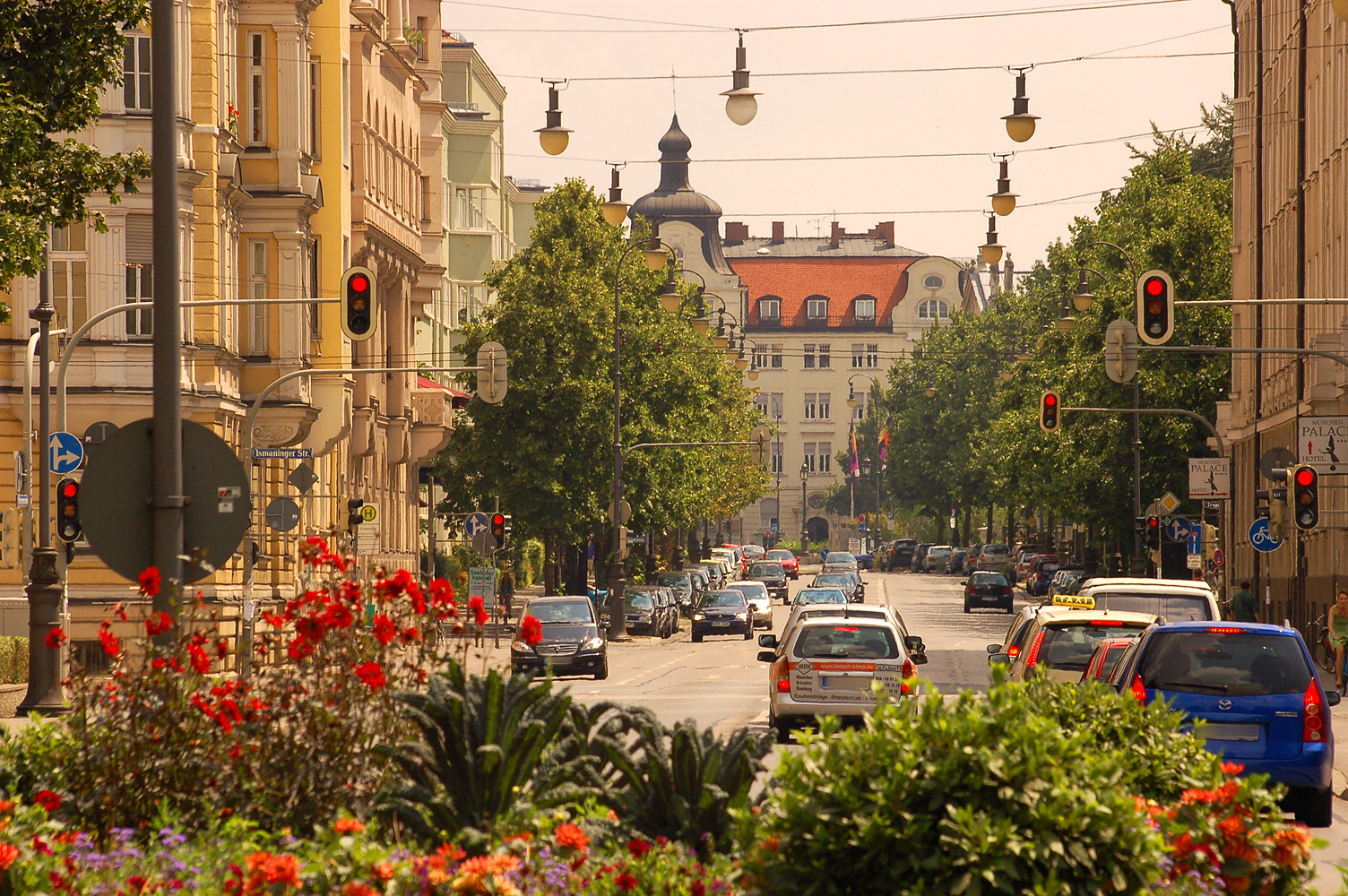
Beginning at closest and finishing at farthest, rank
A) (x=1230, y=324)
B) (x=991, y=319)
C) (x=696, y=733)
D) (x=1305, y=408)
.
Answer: (x=696, y=733) → (x=1305, y=408) → (x=1230, y=324) → (x=991, y=319)

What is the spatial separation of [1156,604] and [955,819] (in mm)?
17763

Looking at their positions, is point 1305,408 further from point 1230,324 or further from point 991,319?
point 991,319

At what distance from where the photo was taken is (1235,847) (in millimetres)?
6441

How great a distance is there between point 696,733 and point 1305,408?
37.5 metres

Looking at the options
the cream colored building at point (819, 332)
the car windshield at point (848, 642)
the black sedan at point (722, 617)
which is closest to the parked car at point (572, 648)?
the car windshield at point (848, 642)

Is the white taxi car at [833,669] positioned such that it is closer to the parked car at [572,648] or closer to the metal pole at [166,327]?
the metal pole at [166,327]

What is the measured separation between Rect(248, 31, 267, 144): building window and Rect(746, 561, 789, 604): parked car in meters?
45.0

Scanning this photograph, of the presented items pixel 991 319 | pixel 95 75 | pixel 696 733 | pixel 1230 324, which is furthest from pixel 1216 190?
pixel 696 733

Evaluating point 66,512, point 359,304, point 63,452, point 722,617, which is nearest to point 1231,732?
point 359,304

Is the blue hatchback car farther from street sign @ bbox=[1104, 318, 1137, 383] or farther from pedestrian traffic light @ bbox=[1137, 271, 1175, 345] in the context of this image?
street sign @ bbox=[1104, 318, 1137, 383]

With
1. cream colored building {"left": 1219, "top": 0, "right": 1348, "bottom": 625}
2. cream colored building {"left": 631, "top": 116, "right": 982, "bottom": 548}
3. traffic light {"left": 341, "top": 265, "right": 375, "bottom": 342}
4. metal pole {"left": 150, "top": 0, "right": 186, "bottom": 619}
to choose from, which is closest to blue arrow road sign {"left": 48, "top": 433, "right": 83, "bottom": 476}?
traffic light {"left": 341, "top": 265, "right": 375, "bottom": 342}

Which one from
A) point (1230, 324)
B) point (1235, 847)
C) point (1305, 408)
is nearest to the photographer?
point (1235, 847)

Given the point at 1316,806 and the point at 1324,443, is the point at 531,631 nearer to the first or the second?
the point at 1316,806

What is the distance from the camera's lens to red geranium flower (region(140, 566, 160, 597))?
849 cm
